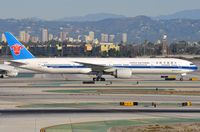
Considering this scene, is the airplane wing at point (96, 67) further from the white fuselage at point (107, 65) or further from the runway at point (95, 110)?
the runway at point (95, 110)

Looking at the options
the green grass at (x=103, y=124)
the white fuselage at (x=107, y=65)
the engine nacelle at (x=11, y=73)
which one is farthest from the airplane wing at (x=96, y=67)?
the green grass at (x=103, y=124)

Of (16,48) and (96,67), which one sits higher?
(16,48)

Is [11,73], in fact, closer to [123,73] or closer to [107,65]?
[107,65]

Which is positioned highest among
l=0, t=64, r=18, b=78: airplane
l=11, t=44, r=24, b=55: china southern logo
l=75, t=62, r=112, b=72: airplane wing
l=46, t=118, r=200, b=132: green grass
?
l=11, t=44, r=24, b=55: china southern logo

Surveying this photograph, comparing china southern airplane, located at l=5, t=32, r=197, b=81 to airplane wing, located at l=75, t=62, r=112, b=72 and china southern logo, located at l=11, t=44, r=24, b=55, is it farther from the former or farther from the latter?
china southern logo, located at l=11, t=44, r=24, b=55

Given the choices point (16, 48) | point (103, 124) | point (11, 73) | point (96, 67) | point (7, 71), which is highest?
point (16, 48)

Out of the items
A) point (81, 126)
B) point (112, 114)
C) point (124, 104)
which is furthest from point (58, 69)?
point (81, 126)

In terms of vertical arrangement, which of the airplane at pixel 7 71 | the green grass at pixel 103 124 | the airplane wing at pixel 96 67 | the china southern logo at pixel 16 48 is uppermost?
the china southern logo at pixel 16 48

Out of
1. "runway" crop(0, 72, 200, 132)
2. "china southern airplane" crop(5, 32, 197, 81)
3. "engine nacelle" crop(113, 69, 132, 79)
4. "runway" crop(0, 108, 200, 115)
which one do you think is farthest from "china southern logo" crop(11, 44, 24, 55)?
"runway" crop(0, 108, 200, 115)

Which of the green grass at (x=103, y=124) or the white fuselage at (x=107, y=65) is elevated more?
the white fuselage at (x=107, y=65)

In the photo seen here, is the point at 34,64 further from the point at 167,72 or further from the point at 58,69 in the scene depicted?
the point at 167,72

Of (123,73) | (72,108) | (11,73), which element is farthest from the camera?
(11,73)

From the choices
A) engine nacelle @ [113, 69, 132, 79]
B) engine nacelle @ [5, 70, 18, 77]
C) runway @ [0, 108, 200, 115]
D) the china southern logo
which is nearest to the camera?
runway @ [0, 108, 200, 115]

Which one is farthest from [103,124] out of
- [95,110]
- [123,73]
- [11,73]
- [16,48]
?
[11,73]
